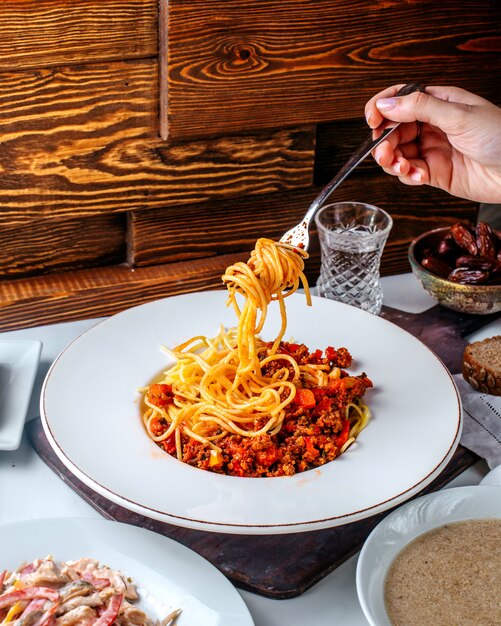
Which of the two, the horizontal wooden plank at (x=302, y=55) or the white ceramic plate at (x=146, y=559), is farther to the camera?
the horizontal wooden plank at (x=302, y=55)

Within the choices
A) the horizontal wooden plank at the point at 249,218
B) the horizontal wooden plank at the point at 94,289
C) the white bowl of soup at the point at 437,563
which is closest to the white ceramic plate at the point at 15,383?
the horizontal wooden plank at the point at 94,289

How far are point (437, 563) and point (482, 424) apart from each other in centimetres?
52

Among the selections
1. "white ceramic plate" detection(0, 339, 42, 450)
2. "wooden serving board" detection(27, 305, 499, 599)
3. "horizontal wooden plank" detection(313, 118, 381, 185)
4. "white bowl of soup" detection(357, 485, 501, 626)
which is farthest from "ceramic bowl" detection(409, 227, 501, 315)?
"white ceramic plate" detection(0, 339, 42, 450)

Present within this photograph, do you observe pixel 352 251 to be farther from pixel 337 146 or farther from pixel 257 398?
pixel 257 398

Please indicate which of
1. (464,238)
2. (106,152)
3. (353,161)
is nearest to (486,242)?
(464,238)

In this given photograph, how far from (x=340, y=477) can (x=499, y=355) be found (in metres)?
0.64

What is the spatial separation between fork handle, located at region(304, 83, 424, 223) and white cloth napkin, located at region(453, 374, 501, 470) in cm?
54

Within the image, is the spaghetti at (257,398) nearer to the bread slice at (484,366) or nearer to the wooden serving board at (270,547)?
the wooden serving board at (270,547)

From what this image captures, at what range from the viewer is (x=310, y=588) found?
1.47 m

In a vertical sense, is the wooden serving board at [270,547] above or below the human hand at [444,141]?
below

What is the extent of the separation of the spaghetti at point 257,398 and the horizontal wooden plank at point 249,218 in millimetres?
533

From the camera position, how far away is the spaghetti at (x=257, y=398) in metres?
1.62

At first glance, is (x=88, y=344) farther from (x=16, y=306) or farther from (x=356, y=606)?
(x=356, y=606)

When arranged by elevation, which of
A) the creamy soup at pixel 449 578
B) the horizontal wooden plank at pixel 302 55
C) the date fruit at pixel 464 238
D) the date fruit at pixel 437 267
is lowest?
the date fruit at pixel 437 267
